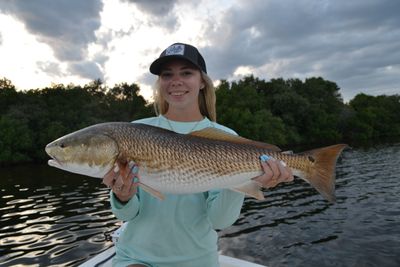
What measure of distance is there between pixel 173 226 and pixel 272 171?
985 mm

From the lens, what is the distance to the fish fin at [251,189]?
10.2 feet

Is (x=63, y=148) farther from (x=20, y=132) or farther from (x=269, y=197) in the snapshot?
(x=20, y=132)

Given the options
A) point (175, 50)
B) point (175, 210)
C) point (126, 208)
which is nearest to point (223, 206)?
point (175, 210)

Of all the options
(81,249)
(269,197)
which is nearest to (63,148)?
(81,249)

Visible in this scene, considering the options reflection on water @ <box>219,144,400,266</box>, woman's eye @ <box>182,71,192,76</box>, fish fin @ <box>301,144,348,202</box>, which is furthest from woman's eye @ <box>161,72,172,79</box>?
reflection on water @ <box>219,144,400,266</box>

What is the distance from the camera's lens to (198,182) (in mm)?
2936

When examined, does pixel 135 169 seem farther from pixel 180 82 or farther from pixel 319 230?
pixel 319 230

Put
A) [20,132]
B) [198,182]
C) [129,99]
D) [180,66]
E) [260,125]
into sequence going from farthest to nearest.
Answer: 1. [129,99]
2. [260,125]
3. [20,132]
4. [180,66]
5. [198,182]

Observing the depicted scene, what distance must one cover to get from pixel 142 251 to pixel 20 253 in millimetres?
6953

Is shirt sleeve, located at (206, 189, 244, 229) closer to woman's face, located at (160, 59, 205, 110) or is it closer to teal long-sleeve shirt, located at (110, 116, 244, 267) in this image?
teal long-sleeve shirt, located at (110, 116, 244, 267)

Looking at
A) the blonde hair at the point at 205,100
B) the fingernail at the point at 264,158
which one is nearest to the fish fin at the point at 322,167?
the fingernail at the point at 264,158

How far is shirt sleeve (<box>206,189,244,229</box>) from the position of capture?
3.20 meters

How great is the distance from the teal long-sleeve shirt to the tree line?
41.1 metres

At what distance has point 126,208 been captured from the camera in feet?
9.95
